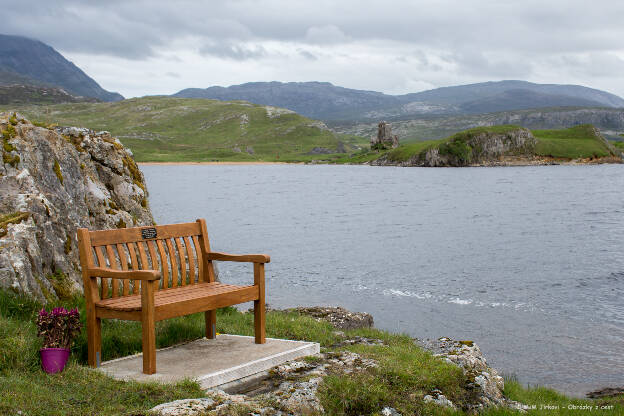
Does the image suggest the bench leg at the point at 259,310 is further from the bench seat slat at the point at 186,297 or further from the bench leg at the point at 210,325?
the bench leg at the point at 210,325

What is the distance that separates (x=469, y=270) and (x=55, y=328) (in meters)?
22.8

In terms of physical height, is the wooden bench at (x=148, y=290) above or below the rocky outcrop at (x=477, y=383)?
above

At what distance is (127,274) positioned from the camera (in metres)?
7.79

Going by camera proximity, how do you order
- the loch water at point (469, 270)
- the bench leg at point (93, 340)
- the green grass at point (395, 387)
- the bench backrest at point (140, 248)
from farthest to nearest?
the loch water at point (469, 270)
the bench backrest at point (140, 248)
the bench leg at point (93, 340)
the green grass at point (395, 387)

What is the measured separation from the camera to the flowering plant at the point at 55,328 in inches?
→ 303

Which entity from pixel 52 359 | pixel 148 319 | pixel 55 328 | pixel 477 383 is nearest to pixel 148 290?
pixel 148 319

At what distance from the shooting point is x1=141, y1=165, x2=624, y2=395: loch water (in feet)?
53.8

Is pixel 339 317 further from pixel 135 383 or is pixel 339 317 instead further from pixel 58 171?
pixel 135 383

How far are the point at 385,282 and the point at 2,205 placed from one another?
1751 centimetres

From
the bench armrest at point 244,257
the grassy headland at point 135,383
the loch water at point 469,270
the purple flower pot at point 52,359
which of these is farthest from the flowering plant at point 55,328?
the loch water at point 469,270

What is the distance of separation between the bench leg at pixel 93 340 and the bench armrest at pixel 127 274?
2.03 ft

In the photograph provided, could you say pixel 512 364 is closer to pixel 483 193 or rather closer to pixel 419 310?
pixel 419 310

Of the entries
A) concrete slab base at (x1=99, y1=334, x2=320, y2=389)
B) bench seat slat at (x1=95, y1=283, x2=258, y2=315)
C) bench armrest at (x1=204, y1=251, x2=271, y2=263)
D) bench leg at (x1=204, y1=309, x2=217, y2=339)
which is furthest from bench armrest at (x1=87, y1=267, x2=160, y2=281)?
bench leg at (x1=204, y1=309, x2=217, y2=339)

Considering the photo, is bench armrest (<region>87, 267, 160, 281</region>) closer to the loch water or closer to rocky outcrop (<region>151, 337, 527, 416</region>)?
rocky outcrop (<region>151, 337, 527, 416</region>)
